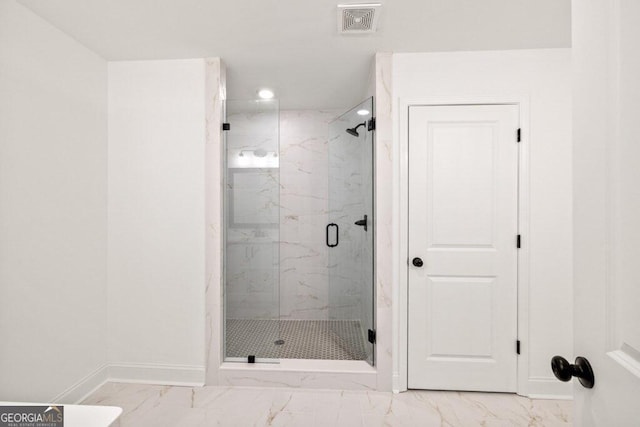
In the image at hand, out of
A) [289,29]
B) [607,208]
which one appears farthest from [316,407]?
[289,29]

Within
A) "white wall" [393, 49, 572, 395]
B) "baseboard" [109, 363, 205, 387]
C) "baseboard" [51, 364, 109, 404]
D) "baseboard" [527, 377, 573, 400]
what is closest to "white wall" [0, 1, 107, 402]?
"baseboard" [51, 364, 109, 404]

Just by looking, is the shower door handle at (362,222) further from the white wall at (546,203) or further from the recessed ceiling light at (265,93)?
the recessed ceiling light at (265,93)

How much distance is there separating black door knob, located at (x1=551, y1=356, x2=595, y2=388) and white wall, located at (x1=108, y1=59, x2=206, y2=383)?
229 centimetres

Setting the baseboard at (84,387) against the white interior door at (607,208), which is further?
the baseboard at (84,387)

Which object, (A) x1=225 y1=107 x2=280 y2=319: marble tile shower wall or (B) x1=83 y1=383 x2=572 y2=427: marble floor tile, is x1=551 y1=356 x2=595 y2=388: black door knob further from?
(A) x1=225 y1=107 x2=280 y2=319: marble tile shower wall

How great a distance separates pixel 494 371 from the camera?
235cm

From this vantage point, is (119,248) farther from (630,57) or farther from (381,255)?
(630,57)

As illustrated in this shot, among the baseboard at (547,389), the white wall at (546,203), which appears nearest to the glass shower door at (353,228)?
the white wall at (546,203)

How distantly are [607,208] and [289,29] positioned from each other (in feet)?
6.67

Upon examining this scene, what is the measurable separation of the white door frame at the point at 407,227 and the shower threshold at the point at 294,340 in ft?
1.86

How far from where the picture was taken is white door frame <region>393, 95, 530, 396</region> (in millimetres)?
2318

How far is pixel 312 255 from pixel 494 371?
2212 mm

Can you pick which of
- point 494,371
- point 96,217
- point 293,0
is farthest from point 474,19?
point 96,217

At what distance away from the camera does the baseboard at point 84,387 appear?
2.14 m
